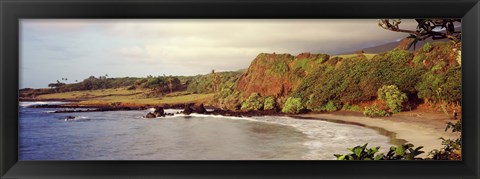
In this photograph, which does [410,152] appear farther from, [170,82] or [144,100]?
[144,100]

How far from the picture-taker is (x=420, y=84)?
3586mm

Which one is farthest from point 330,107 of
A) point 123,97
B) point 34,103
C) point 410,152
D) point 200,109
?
point 34,103

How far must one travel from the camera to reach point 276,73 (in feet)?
11.9

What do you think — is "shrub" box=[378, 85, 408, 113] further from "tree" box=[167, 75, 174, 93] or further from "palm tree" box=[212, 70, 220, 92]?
"tree" box=[167, 75, 174, 93]

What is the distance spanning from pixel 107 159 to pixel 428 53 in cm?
215

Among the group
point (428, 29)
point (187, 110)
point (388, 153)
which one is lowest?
point (388, 153)

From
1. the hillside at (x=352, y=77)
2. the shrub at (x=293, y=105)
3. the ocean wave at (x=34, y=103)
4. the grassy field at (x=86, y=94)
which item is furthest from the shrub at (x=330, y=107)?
the ocean wave at (x=34, y=103)

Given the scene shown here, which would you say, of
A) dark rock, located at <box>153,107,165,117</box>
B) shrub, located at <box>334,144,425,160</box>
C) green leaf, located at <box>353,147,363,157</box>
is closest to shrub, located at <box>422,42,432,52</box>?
shrub, located at <box>334,144,425,160</box>

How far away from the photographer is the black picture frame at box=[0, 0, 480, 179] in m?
3.42

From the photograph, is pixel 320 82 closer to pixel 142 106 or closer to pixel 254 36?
pixel 254 36

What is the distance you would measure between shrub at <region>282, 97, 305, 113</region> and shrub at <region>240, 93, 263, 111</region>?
16 cm

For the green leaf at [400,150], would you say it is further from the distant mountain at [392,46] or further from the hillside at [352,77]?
the distant mountain at [392,46]

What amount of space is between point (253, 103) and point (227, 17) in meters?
0.59

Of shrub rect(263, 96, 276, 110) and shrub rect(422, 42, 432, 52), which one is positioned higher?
shrub rect(422, 42, 432, 52)
